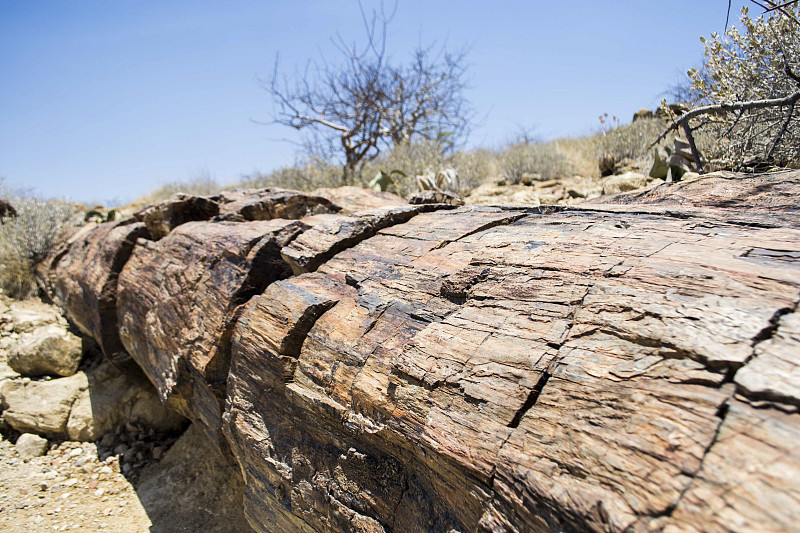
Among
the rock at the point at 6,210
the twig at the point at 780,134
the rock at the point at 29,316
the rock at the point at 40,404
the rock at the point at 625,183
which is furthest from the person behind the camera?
the rock at the point at 6,210

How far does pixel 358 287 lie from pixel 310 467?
3.25ft

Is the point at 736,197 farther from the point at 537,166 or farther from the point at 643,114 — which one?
the point at 643,114

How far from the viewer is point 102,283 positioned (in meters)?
4.86

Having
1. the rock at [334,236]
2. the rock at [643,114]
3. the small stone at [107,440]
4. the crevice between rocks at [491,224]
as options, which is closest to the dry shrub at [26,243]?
the small stone at [107,440]

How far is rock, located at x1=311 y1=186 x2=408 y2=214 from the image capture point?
4.72m

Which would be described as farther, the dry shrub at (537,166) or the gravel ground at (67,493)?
the dry shrub at (537,166)

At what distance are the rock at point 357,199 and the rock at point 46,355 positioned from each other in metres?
3.44

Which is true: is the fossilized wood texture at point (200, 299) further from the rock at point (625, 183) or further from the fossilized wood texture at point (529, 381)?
the rock at point (625, 183)

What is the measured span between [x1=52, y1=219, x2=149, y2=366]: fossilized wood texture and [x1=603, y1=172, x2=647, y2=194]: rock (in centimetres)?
524

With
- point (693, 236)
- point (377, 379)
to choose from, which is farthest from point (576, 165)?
point (377, 379)

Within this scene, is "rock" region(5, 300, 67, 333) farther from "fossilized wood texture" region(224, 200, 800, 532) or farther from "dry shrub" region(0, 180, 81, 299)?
"fossilized wood texture" region(224, 200, 800, 532)

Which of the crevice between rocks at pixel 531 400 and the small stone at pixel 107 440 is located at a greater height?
the crevice between rocks at pixel 531 400

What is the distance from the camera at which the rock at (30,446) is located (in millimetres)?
4457

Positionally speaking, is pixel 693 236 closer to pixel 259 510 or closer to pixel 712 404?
pixel 712 404
